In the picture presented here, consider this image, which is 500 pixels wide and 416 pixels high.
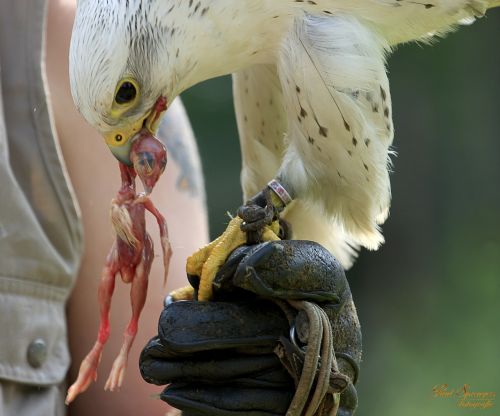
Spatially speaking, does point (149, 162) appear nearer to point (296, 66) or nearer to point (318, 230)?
point (296, 66)

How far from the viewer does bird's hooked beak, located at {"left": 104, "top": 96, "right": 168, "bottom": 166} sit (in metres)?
1.61

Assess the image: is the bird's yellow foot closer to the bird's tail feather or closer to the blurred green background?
the bird's tail feather

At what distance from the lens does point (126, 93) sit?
5.19 feet

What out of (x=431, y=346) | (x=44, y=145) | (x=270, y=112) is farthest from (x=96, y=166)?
(x=431, y=346)

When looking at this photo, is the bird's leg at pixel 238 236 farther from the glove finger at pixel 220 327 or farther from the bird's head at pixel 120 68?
the bird's head at pixel 120 68

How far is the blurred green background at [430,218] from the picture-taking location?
462 cm

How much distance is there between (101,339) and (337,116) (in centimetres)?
54

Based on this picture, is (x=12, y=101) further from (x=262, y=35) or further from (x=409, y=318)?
(x=409, y=318)

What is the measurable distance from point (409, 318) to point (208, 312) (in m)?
3.64

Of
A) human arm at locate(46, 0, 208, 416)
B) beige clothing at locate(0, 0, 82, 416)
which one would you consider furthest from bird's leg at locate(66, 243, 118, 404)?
human arm at locate(46, 0, 208, 416)

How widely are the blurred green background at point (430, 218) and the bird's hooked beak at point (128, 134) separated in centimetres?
280

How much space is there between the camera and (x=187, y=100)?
15.5 ft

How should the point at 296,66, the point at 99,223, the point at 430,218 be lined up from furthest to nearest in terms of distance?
the point at 430,218 < the point at 99,223 < the point at 296,66

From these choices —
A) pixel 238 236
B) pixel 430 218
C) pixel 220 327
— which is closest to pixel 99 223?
pixel 238 236
